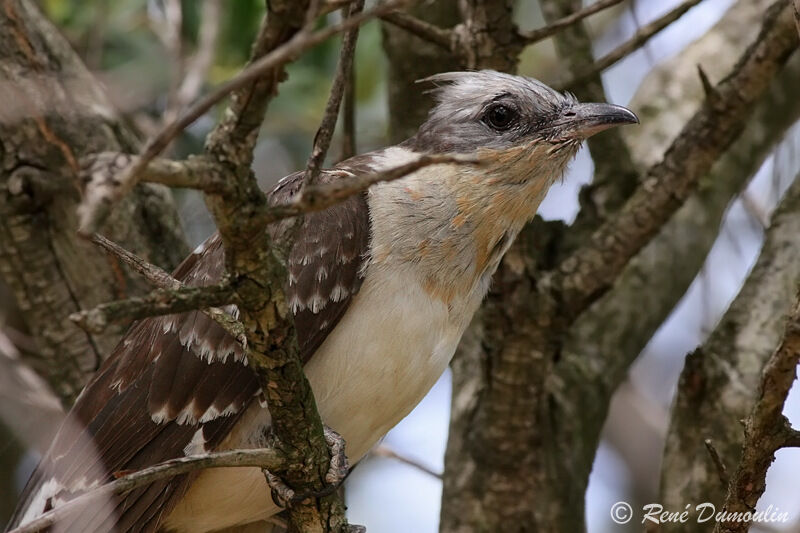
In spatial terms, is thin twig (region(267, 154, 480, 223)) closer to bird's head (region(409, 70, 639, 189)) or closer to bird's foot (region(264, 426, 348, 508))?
bird's foot (region(264, 426, 348, 508))

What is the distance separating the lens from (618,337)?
17.6 ft

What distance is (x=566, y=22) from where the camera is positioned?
4.23 m

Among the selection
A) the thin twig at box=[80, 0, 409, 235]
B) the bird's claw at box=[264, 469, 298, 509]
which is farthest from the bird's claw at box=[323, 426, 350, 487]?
the thin twig at box=[80, 0, 409, 235]

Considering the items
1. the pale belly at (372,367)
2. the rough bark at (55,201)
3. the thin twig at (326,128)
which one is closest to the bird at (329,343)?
the pale belly at (372,367)

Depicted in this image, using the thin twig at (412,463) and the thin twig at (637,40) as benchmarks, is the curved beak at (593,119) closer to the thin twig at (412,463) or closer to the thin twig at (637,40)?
the thin twig at (637,40)

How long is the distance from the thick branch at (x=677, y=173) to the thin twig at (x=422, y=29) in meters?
1.07

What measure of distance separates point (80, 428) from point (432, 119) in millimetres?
2028

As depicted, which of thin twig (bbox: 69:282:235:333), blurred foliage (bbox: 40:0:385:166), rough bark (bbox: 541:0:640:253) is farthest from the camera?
blurred foliage (bbox: 40:0:385:166)

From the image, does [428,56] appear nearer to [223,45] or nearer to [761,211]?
[223,45]

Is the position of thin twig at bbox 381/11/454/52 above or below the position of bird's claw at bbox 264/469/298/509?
above

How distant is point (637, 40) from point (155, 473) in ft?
9.77

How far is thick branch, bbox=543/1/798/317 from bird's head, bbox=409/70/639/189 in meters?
0.33

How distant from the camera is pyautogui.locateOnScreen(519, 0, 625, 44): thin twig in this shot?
13.5 ft

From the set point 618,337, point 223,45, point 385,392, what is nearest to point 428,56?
point 223,45
